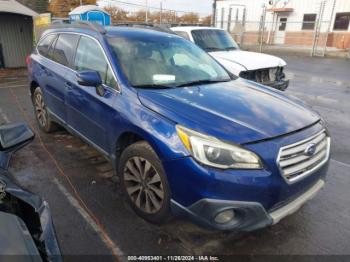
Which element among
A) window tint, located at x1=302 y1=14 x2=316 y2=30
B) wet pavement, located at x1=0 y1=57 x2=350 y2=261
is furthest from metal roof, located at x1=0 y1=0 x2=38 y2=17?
window tint, located at x1=302 y1=14 x2=316 y2=30

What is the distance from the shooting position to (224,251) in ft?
8.93

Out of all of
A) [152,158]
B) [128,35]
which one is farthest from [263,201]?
[128,35]

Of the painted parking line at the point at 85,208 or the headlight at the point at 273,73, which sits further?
the headlight at the point at 273,73

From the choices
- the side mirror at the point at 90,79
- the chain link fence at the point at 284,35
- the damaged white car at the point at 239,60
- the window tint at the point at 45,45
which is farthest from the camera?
the chain link fence at the point at 284,35

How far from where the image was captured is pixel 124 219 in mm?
3125

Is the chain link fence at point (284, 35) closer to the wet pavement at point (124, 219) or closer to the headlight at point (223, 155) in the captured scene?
the wet pavement at point (124, 219)

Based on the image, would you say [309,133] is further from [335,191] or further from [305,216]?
[335,191]

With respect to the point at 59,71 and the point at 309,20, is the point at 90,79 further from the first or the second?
the point at 309,20

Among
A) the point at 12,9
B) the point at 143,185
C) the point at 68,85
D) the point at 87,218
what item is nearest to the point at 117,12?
the point at 12,9

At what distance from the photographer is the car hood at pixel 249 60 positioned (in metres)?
6.87

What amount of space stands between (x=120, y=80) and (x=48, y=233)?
1771 mm

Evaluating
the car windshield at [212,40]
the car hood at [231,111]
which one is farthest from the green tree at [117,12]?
the car hood at [231,111]

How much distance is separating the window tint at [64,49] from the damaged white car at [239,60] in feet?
10.3

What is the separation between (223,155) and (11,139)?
155 cm
